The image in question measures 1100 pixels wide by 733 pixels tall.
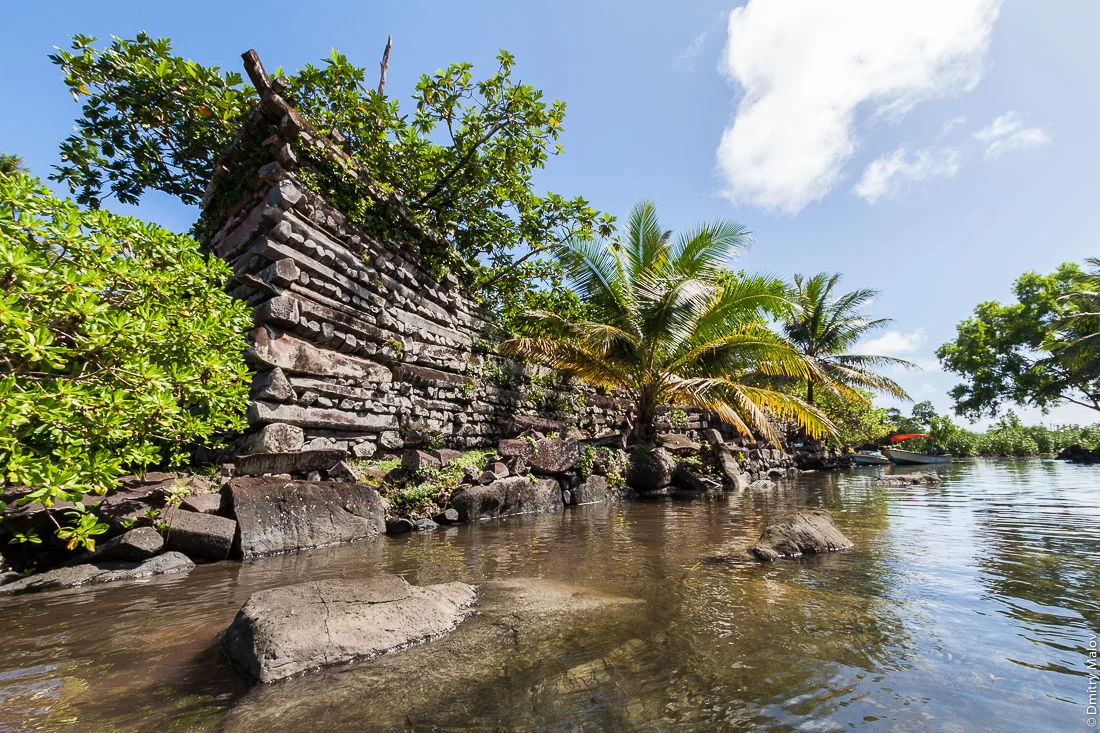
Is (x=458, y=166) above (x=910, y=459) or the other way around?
above

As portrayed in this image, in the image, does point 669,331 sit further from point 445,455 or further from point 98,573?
point 98,573

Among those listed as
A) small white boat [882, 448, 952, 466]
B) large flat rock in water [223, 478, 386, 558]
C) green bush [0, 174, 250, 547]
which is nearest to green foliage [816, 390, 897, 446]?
small white boat [882, 448, 952, 466]

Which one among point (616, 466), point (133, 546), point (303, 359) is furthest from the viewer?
point (616, 466)

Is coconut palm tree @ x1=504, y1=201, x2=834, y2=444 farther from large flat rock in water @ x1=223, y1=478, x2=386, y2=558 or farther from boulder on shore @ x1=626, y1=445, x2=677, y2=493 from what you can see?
large flat rock in water @ x1=223, y1=478, x2=386, y2=558

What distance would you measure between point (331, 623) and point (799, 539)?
3383 millimetres

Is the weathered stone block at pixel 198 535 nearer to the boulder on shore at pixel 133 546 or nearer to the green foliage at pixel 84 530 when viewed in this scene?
the boulder on shore at pixel 133 546

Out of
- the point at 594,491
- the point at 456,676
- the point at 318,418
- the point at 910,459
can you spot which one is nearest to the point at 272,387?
the point at 318,418

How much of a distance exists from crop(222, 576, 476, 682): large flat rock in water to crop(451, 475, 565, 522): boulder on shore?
11.6 ft

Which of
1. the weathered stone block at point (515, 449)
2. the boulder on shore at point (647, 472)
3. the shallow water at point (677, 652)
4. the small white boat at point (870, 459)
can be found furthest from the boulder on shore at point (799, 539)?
the small white boat at point (870, 459)

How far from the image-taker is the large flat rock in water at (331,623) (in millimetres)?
1874

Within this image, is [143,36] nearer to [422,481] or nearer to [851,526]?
[422,481]

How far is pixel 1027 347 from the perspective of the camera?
25.7m

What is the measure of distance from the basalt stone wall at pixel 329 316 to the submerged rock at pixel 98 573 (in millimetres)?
1509

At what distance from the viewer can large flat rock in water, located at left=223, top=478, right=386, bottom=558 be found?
168 inches
